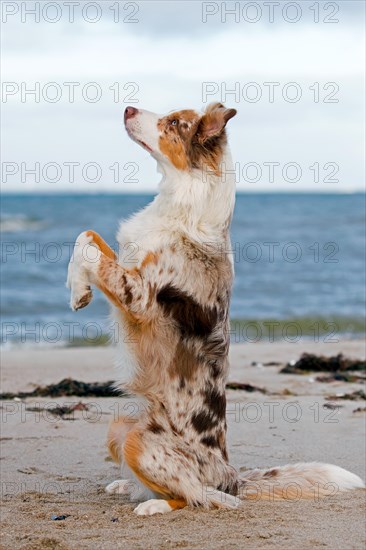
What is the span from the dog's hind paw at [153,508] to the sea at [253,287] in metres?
1.19

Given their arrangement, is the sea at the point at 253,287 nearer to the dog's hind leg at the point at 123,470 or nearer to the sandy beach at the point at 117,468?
the dog's hind leg at the point at 123,470

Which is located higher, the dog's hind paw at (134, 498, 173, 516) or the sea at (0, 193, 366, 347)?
the sea at (0, 193, 366, 347)

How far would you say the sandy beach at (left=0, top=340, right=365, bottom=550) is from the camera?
17.0 ft

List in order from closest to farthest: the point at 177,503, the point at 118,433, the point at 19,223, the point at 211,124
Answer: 1. the point at 177,503
2. the point at 211,124
3. the point at 118,433
4. the point at 19,223

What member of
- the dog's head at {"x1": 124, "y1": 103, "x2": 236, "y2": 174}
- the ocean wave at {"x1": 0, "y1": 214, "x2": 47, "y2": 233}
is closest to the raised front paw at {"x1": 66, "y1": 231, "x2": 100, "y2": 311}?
the dog's head at {"x1": 124, "y1": 103, "x2": 236, "y2": 174}

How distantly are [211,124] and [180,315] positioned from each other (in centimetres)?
129

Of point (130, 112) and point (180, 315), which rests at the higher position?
point (130, 112)

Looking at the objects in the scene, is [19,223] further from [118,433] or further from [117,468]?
[118,433]

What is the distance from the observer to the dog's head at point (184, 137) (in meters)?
6.21

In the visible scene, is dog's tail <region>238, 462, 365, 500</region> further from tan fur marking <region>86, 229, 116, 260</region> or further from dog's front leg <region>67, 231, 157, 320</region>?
tan fur marking <region>86, 229, 116, 260</region>

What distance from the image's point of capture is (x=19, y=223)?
44.0 m

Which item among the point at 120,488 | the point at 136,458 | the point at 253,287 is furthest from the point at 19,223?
the point at 136,458

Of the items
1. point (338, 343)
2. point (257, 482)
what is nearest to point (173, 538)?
point (257, 482)

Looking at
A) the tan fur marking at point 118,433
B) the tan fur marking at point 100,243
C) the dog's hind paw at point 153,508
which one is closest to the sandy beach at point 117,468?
the dog's hind paw at point 153,508
